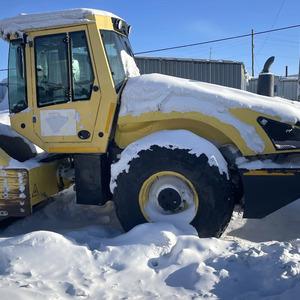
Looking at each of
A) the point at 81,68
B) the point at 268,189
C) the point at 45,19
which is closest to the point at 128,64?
the point at 81,68

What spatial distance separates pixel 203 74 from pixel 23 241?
48.2 ft

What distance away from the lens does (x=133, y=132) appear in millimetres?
4152

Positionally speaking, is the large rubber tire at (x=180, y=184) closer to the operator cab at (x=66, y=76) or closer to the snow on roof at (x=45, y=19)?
the operator cab at (x=66, y=76)

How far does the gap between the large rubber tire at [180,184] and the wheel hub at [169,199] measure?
0.06 metres

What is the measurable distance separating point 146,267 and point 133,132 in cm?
177

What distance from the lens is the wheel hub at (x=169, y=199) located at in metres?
3.69

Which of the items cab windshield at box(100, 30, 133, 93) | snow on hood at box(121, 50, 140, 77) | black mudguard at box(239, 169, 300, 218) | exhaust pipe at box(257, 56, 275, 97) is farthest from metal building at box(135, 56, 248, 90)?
black mudguard at box(239, 169, 300, 218)

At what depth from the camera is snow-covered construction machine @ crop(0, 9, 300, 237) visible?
11.7 ft

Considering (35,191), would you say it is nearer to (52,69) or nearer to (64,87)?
(64,87)

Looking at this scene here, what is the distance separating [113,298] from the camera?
2459 mm

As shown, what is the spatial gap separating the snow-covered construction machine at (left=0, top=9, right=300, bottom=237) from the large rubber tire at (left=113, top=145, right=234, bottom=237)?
0.4 inches

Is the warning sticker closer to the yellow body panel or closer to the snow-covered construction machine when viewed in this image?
the snow-covered construction machine

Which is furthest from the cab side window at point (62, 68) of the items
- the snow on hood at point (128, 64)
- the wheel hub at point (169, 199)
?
the wheel hub at point (169, 199)

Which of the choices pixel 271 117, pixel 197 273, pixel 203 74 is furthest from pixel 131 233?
pixel 203 74
